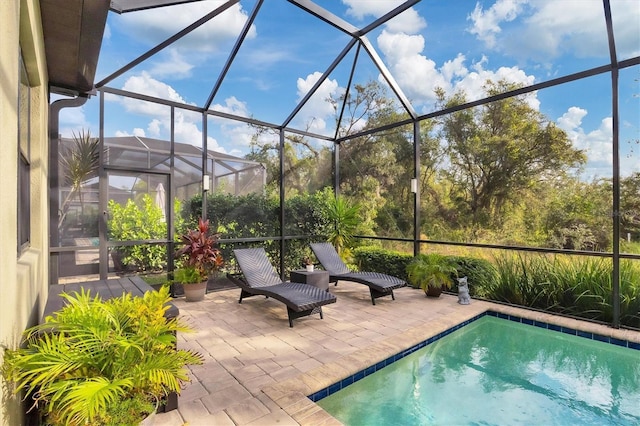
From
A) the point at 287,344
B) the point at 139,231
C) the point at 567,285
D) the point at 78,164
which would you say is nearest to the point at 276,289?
the point at 287,344

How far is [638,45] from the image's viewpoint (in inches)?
197

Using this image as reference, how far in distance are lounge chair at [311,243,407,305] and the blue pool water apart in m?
1.56

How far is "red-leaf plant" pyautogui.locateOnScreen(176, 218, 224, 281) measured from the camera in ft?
20.8

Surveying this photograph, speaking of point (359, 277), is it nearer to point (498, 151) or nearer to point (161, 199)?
point (161, 199)

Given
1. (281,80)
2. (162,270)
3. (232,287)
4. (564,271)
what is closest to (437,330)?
(564,271)

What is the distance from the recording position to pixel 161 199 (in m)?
6.68

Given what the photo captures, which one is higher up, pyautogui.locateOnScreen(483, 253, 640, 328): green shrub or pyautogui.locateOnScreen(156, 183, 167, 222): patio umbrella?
pyautogui.locateOnScreen(156, 183, 167, 222): patio umbrella

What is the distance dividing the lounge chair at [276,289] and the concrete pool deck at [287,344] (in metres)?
0.30

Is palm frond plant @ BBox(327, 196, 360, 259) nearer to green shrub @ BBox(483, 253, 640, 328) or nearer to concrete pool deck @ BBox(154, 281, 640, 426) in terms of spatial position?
concrete pool deck @ BBox(154, 281, 640, 426)

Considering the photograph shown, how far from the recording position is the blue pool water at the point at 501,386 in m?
3.17

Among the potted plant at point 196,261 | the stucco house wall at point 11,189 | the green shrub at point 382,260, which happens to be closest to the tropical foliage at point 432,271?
the green shrub at point 382,260

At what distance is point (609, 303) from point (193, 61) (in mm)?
7995

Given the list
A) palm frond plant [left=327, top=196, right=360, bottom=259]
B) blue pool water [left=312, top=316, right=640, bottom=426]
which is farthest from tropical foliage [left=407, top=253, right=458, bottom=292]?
palm frond plant [left=327, top=196, right=360, bottom=259]

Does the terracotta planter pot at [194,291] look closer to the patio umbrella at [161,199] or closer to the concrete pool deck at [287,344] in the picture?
the concrete pool deck at [287,344]
